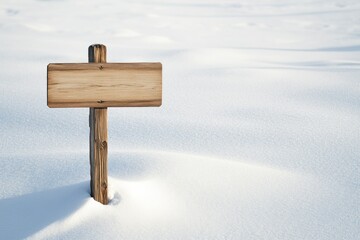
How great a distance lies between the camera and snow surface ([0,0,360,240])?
1.98 m

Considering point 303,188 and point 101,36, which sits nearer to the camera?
point 303,188

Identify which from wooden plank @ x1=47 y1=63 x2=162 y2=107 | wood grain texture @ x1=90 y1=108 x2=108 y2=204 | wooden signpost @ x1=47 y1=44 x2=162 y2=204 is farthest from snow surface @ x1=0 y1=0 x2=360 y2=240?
wooden plank @ x1=47 y1=63 x2=162 y2=107

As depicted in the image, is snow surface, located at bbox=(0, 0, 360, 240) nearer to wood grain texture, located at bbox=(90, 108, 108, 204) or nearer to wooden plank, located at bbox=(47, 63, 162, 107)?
wood grain texture, located at bbox=(90, 108, 108, 204)

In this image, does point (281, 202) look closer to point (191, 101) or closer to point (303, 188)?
point (303, 188)

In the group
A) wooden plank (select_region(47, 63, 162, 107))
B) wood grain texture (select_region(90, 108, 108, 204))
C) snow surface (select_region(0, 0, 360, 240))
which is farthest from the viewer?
snow surface (select_region(0, 0, 360, 240))

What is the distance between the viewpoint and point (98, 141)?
1.85 m

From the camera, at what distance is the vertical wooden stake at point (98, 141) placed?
180 centimetres

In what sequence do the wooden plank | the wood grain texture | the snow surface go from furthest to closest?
1. the snow surface
2. the wood grain texture
3. the wooden plank

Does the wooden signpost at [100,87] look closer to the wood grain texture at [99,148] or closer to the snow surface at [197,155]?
the wood grain texture at [99,148]

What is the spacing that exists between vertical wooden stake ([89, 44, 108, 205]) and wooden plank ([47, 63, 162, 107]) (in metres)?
0.06

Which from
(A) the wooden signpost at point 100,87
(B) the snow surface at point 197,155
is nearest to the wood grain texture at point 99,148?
(A) the wooden signpost at point 100,87

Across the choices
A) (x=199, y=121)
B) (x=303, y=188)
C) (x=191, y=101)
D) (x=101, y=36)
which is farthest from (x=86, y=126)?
Result: (x=101, y=36)

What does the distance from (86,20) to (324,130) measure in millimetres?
11281

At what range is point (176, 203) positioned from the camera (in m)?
2.14
